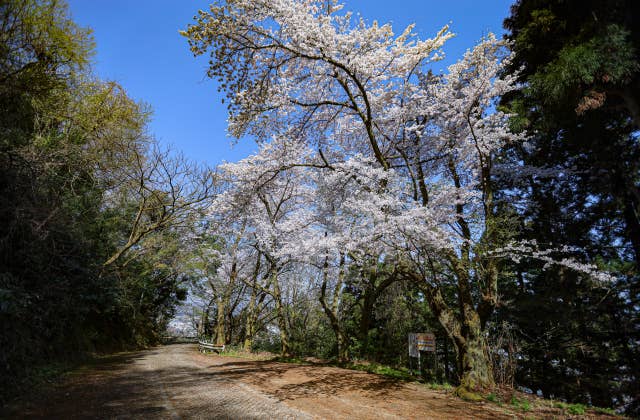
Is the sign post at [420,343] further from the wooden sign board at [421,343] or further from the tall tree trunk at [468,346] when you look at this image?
the tall tree trunk at [468,346]

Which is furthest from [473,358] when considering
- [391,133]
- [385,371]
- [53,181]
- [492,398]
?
[53,181]

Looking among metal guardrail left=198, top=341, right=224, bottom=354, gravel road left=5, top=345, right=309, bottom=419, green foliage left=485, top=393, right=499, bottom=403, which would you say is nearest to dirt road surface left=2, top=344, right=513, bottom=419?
gravel road left=5, top=345, right=309, bottom=419

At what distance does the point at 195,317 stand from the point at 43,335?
27.6 meters

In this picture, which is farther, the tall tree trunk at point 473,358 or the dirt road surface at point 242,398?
the tall tree trunk at point 473,358

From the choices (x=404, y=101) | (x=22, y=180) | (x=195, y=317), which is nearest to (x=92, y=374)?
(x=22, y=180)

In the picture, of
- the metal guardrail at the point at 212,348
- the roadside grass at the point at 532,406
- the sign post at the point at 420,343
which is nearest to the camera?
the roadside grass at the point at 532,406

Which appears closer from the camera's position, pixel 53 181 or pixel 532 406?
pixel 532 406

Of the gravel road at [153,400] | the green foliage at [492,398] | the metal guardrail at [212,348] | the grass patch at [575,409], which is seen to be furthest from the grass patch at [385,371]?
the metal guardrail at [212,348]

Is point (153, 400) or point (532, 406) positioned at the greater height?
point (532, 406)

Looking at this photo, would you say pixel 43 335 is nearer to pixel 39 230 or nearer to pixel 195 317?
pixel 39 230

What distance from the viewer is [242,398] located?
638 cm

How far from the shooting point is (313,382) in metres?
8.07

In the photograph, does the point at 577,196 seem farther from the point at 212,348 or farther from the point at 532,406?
the point at 212,348

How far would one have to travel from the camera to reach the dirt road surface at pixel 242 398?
5.26 m
